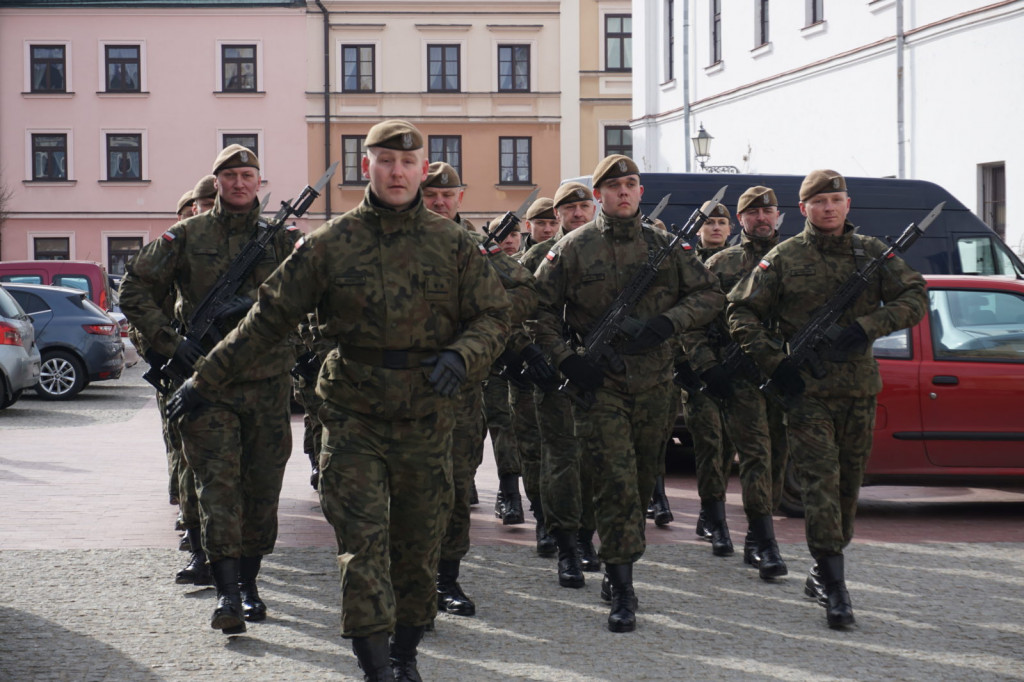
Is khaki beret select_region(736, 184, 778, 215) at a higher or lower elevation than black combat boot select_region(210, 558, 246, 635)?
higher

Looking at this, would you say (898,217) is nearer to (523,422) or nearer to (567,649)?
(523,422)

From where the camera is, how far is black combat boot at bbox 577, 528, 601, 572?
7504 mm

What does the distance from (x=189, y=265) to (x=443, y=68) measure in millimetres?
41765

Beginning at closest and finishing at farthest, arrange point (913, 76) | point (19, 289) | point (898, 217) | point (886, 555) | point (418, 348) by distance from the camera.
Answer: point (418, 348)
point (886, 555)
point (898, 217)
point (19, 289)
point (913, 76)

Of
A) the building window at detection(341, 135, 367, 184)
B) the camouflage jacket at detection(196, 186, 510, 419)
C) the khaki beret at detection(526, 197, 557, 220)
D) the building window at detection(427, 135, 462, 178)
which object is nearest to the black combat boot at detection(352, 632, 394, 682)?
the camouflage jacket at detection(196, 186, 510, 419)

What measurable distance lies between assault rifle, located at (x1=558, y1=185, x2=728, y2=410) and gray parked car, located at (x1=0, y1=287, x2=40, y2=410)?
11326 mm

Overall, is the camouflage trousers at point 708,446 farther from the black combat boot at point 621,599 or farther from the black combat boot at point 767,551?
the black combat boot at point 621,599

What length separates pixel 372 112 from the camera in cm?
4731

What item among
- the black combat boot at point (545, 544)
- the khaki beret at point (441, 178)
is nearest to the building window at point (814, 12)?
the khaki beret at point (441, 178)

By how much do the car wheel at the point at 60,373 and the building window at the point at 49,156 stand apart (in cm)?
2927

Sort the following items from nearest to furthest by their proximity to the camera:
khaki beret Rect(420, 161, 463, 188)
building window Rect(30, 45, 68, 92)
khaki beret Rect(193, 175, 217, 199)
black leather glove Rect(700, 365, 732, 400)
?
khaki beret Rect(420, 161, 463, 188)
black leather glove Rect(700, 365, 732, 400)
khaki beret Rect(193, 175, 217, 199)
building window Rect(30, 45, 68, 92)

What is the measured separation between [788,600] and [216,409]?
9.22 feet

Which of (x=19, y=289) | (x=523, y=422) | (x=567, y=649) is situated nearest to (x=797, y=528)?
(x=523, y=422)

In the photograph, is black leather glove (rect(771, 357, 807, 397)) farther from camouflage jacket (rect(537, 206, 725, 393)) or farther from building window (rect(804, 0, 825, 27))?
building window (rect(804, 0, 825, 27))
